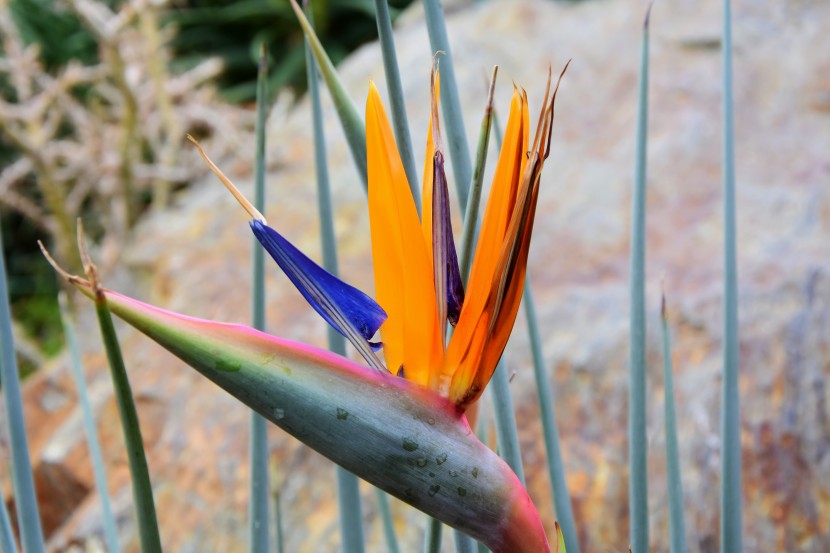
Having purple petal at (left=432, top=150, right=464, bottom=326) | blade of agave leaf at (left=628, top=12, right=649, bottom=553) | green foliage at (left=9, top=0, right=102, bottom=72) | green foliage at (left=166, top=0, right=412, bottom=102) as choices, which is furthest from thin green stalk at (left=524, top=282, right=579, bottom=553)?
green foliage at (left=9, top=0, right=102, bottom=72)

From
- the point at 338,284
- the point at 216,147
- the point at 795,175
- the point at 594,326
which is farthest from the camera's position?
the point at 216,147

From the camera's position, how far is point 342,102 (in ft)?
1.02

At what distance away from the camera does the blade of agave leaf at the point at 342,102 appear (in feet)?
1.01

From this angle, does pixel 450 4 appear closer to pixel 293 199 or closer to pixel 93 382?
pixel 293 199

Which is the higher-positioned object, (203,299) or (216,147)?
(216,147)

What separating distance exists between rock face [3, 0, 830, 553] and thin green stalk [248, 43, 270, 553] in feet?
0.94

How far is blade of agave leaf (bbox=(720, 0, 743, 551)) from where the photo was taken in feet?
1.35

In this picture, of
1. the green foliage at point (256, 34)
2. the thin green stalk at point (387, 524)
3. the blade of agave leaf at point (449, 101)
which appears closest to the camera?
the blade of agave leaf at point (449, 101)

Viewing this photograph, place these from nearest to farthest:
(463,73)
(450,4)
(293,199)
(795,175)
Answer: (795,175) → (293,199) → (463,73) → (450,4)

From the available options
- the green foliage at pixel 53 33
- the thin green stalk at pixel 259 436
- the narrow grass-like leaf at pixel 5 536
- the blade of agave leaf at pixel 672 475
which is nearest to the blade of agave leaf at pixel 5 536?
the narrow grass-like leaf at pixel 5 536

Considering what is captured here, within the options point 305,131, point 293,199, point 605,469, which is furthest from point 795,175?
point 305,131

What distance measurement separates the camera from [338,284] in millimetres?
277

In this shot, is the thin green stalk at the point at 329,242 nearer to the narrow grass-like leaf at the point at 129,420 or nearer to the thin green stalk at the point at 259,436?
the thin green stalk at the point at 259,436

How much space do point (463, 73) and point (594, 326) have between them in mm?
775
